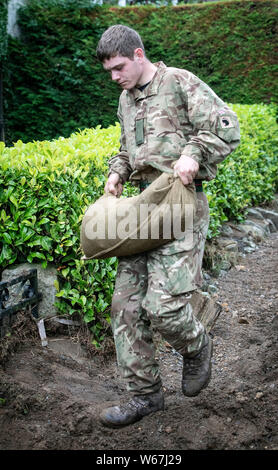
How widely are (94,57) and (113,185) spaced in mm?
10472

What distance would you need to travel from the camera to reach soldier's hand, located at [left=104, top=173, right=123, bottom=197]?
325 centimetres

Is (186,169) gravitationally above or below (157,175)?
above

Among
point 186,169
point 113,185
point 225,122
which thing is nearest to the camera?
point 186,169

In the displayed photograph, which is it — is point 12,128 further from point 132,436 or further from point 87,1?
point 132,436

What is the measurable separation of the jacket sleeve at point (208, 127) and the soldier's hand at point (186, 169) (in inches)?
1.4

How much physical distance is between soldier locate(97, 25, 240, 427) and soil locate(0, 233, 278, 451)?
0.53 ft

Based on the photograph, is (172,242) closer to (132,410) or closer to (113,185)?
(113,185)

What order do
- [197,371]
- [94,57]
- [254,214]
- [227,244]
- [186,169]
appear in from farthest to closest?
[94,57], [254,214], [227,244], [197,371], [186,169]

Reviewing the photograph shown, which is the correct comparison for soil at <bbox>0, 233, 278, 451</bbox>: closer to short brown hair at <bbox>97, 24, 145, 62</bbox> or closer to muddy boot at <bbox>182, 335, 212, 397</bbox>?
muddy boot at <bbox>182, 335, 212, 397</bbox>

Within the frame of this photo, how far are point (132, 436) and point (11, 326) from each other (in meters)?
1.36

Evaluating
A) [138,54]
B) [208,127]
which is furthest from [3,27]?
[208,127]

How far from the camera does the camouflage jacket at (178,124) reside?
2867 mm

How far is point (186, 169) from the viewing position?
2.76 meters
